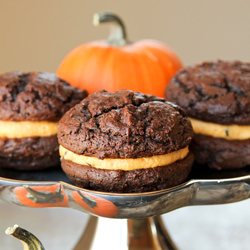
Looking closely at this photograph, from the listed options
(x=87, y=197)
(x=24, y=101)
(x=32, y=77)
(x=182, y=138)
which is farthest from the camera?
(x=32, y=77)

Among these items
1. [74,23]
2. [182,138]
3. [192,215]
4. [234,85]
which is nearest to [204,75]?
[234,85]

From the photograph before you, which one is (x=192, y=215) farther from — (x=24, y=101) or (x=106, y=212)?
(x=24, y=101)

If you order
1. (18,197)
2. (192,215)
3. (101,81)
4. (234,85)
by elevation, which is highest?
(234,85)

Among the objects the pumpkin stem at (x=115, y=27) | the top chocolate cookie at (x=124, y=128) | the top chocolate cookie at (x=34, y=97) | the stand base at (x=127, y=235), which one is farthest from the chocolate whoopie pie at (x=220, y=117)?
the pumpkin stem at (x=115, y=27)

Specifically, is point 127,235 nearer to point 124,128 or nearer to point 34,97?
point 124,128

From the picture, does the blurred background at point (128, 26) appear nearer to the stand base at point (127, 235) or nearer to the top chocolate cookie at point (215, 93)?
the top chocolate cookie at point (215, 93)

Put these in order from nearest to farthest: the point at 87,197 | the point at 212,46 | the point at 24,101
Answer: the point at 87,197 < the point at 24,101 < the point at 212,46
